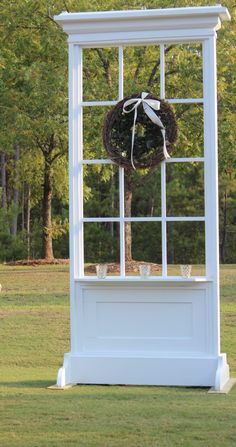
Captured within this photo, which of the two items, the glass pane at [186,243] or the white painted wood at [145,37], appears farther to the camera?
the glass pane at [186,243]

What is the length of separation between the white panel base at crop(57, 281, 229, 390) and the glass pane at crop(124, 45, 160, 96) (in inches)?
480

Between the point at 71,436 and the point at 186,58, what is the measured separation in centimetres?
1454

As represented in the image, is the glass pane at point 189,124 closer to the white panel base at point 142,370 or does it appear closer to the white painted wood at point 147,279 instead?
the white painted wood at point 147,279

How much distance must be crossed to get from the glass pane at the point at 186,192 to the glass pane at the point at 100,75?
41.7 ft

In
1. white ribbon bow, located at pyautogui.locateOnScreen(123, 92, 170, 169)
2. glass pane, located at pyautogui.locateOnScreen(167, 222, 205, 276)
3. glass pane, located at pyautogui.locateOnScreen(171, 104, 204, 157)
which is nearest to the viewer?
white ribbon bow, located at pyautogui.locateOnScreen(123, 92, 170, 169)

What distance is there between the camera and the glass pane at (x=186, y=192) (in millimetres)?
32875

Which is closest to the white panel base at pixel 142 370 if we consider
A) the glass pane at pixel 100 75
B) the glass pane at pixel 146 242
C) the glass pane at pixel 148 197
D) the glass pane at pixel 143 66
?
the glass pane at pixel 100 75

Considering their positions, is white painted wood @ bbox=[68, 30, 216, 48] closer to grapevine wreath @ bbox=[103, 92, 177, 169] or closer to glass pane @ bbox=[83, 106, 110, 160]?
grapevine wreath @ bbox=[103, 92, 177, 169]

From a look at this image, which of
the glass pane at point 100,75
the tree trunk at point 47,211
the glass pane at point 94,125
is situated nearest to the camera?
the glass pane at point 94,125

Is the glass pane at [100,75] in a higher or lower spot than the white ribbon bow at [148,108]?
higher

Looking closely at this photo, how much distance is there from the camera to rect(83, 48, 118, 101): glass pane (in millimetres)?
18562

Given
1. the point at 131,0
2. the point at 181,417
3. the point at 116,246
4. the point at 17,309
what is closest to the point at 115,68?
the point at 131,0

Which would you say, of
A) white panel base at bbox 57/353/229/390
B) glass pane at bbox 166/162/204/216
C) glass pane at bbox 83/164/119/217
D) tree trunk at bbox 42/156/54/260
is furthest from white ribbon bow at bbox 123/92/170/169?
glass pane at bbox 166/162/204/216

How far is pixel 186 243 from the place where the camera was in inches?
1321
